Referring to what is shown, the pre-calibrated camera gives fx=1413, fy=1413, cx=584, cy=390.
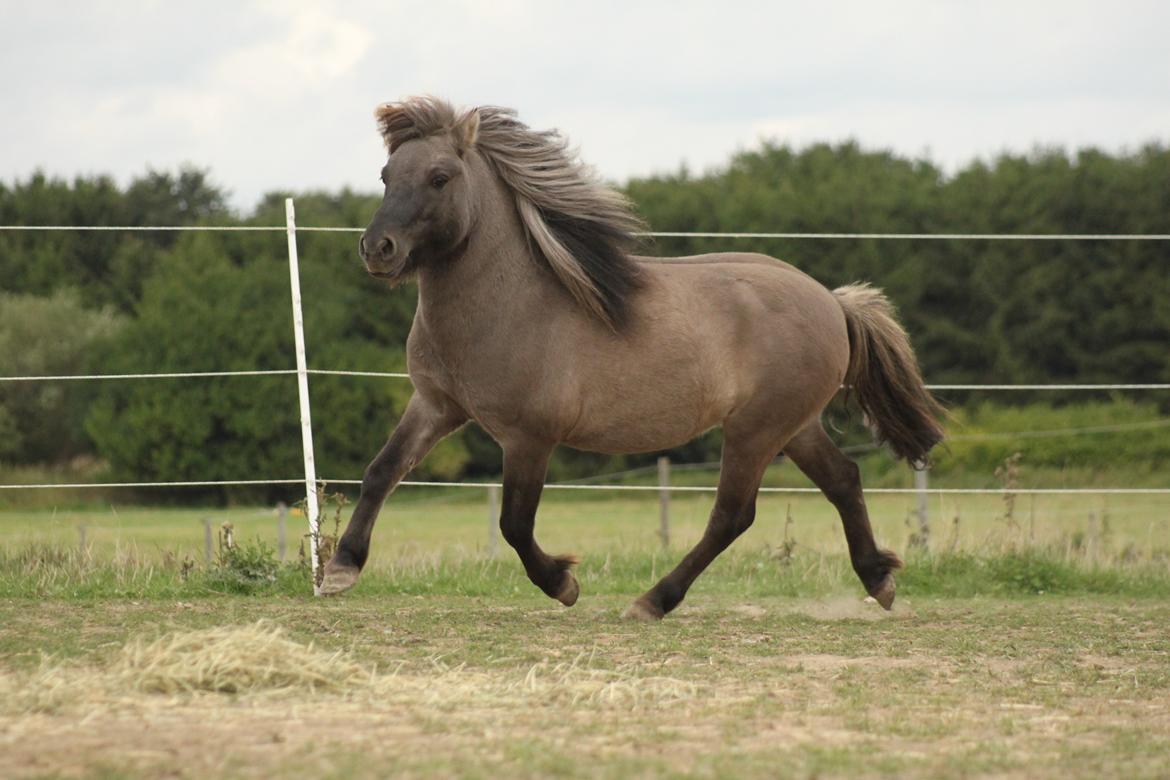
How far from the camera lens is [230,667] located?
4.04 meters

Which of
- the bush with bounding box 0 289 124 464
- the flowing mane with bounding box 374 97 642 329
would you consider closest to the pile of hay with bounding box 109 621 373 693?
the flowing mane with bounding box 374 97 642 329

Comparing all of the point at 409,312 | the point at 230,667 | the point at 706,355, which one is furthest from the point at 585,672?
the point at 409,312

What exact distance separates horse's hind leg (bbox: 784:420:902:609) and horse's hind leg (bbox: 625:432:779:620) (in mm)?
424

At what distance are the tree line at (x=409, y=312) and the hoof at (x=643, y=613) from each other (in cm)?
1825

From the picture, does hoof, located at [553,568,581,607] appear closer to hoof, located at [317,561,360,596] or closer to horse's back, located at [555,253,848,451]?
horse's back, located at [555,253,848,451]

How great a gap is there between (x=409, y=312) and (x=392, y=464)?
2106cm

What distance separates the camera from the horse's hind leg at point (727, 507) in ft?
20.9

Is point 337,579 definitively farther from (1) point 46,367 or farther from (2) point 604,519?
(1) point 46,367

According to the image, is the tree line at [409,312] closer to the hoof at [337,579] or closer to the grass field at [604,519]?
the grass field at [604,519]

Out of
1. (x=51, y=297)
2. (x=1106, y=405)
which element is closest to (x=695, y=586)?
(x=1106, y=405)

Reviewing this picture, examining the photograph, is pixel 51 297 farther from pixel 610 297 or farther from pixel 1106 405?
pixel 610 297

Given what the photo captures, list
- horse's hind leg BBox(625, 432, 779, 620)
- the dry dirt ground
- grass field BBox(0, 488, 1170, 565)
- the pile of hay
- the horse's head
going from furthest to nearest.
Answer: grass field BBox(0, 488, 1170, 565) < horse's hind leg BBox(625, 432, 779, 620) < the horse's head < the pile of hay < the dry dirt ground

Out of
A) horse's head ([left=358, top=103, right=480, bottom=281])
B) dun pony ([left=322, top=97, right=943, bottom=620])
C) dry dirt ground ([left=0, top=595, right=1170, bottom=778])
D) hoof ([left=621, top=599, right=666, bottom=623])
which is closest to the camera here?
dry dirt ground ([left=0, top=595, right=1170, bottom=778])

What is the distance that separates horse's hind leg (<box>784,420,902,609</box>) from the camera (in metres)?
6.89
